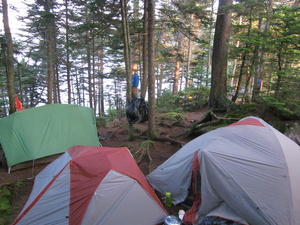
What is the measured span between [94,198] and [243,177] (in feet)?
8.65

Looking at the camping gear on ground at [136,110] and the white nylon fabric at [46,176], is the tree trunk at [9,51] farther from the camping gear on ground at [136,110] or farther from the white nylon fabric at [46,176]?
the white nylon fabric at [46,176]

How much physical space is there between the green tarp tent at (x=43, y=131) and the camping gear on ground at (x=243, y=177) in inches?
173

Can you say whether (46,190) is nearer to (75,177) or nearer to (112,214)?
(75,177)

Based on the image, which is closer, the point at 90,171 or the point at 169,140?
the point at 90,171

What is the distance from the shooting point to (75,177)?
3.73 metres

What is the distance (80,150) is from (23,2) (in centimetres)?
1342

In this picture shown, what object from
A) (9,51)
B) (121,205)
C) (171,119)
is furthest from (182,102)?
(121,205)

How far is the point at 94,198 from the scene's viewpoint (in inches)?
131

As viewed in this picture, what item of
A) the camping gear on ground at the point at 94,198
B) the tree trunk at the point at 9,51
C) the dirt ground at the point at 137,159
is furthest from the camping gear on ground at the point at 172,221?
the tree trunk at the point at 9,51

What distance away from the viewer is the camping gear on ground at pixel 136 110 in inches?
288

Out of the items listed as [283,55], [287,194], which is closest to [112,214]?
[287,194]

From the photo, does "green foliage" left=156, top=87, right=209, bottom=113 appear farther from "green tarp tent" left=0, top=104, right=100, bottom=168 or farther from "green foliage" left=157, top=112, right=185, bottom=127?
"green tarp tent" left=0, top=104, right=100, bottom=168

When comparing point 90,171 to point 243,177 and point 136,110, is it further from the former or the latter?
point 136,110

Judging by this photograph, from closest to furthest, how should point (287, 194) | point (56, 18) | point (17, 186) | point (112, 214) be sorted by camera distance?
point (287, 194)
point (112, 214)
point (17, 186)
point (56, 18)
